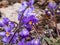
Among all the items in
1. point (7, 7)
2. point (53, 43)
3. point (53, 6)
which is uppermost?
point (53, 6)

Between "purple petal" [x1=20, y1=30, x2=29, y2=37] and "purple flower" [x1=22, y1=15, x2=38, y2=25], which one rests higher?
"purple flower" [x1=22, y1=15, x2=38, y2=25]

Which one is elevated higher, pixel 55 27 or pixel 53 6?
pixel 53 6

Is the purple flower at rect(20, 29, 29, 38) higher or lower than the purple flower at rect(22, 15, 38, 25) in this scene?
lower

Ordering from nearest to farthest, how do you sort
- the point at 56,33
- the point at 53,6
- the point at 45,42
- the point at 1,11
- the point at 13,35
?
the point at 13,35 → the point at 45,42 → the point at 53,6 → the point at 56,33 → the point at 1,11

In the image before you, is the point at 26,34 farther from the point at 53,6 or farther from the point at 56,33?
the point at 56,33

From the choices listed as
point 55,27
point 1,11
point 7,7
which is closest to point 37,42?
point 55,27

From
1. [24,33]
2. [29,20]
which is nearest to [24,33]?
[24,33]

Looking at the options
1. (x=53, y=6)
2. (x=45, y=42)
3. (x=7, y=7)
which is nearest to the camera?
(x=45, y=42)

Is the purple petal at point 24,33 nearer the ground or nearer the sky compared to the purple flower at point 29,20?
nearer the ground

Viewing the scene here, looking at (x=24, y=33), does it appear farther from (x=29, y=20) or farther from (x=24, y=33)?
(x=29, y=20)

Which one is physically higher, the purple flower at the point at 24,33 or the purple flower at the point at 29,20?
the purple flower at the point at 29,20

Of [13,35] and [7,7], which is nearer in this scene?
[13,35]
